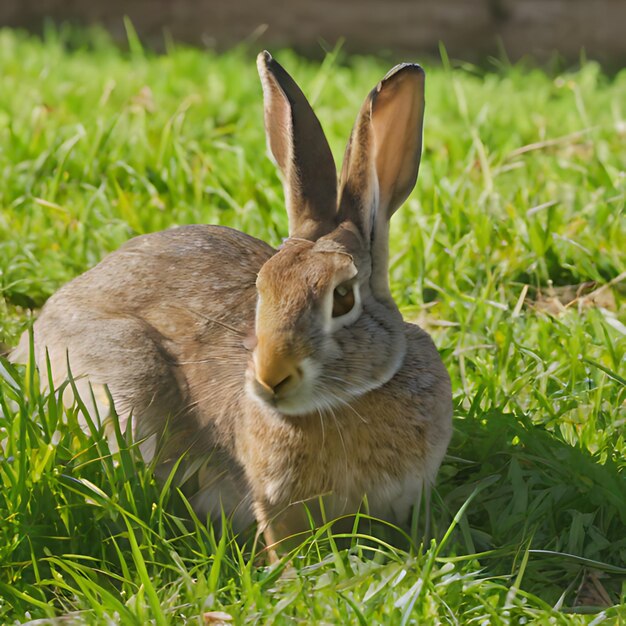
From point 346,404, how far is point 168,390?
1.85ft

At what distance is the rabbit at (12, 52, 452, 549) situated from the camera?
251 cm

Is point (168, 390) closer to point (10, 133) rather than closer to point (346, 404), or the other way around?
point (346, 404)

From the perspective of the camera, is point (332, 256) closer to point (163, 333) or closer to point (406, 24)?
point (163, 333)

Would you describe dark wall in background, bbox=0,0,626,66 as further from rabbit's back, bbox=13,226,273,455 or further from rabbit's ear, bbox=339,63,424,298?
rabbit's ear, bbox=339,63,424,298

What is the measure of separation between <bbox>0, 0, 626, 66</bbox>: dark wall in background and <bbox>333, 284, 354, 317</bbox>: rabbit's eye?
711cm

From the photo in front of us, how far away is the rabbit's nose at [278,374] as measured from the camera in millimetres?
2395

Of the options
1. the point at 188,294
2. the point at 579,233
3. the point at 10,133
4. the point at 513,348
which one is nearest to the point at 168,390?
the point at 188,294

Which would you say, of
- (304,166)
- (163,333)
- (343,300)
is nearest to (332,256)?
(343,300)

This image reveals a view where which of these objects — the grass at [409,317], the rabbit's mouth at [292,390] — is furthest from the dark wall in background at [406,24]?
the rabbit's mouth at [292,390]

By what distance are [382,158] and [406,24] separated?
7.00 m

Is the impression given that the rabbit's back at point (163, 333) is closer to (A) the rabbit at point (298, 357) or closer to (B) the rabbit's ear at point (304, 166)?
(A) the rabbit at point (298, 357)

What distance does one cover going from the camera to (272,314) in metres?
2.45

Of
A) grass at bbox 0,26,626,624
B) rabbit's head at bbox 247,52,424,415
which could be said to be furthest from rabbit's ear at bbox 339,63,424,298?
grass at bbox 0,26,626,624

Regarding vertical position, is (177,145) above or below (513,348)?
above
